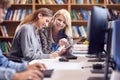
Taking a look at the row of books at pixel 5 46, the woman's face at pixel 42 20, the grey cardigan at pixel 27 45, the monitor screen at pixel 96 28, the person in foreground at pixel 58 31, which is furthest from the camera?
the row of books at pixel 5 46

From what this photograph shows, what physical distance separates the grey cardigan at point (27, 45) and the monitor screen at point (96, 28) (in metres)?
1.22

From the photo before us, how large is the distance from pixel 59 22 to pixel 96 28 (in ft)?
6.67

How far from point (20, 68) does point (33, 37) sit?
996 millimetres

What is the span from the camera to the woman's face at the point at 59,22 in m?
3.69

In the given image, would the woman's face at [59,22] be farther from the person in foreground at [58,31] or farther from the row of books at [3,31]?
the row of books at [3,31]

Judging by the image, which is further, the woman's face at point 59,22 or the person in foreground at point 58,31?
the woman's face at point 59,22

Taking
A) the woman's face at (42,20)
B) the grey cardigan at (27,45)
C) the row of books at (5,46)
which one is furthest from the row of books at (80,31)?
the grey cardigan at (27,45)

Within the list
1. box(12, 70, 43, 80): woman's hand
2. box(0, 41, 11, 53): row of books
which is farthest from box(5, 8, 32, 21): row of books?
box(12, 70, 43, 80): woman's hand

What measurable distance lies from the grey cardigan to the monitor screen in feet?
4.01


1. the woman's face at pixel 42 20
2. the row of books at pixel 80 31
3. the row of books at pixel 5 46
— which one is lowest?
the row of books at pixel 5 46

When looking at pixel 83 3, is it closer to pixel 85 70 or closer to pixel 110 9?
pixel 110 9

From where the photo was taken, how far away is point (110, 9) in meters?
4.67

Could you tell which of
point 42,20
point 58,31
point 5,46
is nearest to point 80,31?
point 58,31

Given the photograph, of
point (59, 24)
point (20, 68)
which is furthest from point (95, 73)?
point (59, 24)
